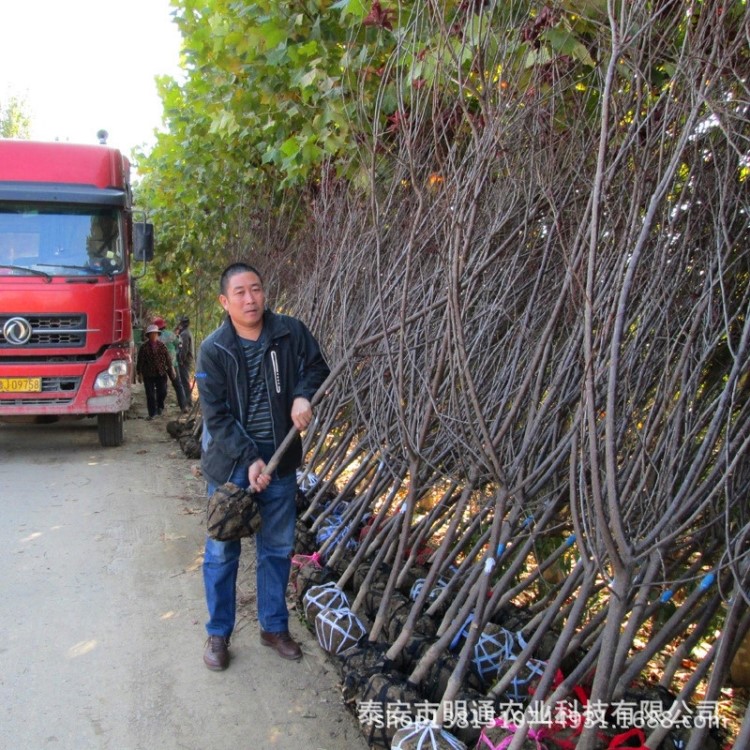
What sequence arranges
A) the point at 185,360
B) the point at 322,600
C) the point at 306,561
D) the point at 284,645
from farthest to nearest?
the point at 185,360 < the point at 306,561 < the point at 322,600 < the point at 284,645

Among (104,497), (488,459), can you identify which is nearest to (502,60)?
(488,459)

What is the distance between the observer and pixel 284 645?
3.59m

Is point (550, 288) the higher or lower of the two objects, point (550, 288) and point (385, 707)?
the higher

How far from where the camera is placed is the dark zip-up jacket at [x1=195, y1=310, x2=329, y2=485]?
3.30 m

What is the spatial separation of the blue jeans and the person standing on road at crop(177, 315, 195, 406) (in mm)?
8979

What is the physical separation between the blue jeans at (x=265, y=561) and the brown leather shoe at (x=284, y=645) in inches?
1.7

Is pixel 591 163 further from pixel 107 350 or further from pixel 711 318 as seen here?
pixel 107 350

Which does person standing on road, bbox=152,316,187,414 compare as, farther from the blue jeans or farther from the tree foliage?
the blue jeans

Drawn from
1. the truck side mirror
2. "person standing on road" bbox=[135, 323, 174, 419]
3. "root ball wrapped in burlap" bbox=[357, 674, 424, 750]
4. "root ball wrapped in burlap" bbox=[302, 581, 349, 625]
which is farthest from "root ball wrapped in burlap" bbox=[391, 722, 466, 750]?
"person standing on road" bbox=[135, 323, 174, 419]

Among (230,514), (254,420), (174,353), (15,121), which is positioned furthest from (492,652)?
(15,121)

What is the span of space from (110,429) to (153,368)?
2.55 meters

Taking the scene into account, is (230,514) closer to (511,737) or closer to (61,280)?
(511,737)

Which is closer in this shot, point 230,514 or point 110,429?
point 230,514

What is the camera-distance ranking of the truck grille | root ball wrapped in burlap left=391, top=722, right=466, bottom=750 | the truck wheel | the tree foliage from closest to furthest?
the tree foliage
root ball wrapped in burlap left=391, top=722, right=466, bottom=750
the truck grille
the truck wheel
